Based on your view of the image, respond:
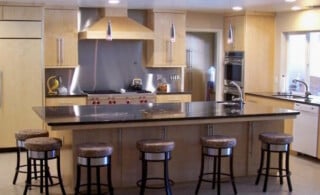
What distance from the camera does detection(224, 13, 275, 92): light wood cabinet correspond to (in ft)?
28.7

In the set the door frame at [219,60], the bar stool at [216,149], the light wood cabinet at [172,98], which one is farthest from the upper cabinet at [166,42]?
the bar stool at [216,149]

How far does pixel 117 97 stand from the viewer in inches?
324

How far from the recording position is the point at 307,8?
7988 millimetres

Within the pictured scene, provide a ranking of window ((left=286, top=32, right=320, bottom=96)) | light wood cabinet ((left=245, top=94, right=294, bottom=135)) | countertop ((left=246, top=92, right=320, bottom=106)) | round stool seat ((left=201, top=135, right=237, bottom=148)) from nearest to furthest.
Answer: round stool seat ((left=201, top=135, right=237, bottom=148))
countertop ((left=246, top=92, right=320, bottom=106))
light wood cabinet ((left=245, top=94, right=294, bottom=135))
window ((left=286, top=32, right=320, bottom=96))

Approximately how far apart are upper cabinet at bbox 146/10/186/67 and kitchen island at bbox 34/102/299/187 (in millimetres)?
2541

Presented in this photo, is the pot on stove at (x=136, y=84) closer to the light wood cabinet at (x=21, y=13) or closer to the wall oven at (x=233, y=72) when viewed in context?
the wall oven at (x=233, y=72)

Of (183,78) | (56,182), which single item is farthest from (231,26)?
(56,182)

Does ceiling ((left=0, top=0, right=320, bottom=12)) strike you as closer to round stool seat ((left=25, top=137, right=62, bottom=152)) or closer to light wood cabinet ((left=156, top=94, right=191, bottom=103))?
light wood cabinet ((left=156, top=94, right=191, bottom=103))

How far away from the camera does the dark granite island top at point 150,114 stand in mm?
5059

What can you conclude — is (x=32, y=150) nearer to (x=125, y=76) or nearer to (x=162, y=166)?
(x=162, y=166)

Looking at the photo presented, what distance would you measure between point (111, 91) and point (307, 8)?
12.0 feet

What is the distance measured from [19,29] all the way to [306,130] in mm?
4735

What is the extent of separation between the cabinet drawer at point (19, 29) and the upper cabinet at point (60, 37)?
16.7 inches

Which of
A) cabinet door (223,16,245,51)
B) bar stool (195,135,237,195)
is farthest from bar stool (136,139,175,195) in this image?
cabinet door (223,16,245,51)
